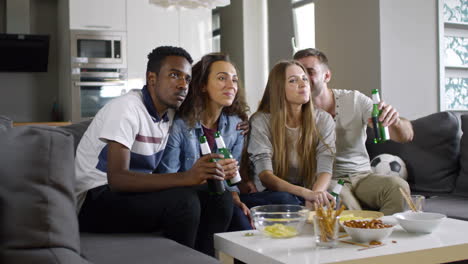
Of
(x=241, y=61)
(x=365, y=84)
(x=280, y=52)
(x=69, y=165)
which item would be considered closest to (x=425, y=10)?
(x=365, y=84)

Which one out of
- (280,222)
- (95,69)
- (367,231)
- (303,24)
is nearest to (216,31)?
(303,24)

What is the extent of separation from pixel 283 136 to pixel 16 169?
6.06 feet

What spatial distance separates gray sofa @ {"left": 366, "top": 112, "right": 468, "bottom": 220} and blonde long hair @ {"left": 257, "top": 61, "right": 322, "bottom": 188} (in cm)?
77

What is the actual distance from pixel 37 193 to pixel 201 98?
165cm

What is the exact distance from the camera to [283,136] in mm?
2852

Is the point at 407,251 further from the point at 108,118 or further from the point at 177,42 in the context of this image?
the point at 177,42

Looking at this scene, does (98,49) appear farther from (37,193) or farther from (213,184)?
(37,193)

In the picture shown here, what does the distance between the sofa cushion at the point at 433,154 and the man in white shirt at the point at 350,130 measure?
0.24 m

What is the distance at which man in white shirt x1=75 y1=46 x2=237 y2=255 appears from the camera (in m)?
1.98

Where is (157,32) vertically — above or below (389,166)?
above

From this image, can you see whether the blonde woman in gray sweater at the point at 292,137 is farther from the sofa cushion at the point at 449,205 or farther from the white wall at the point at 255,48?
the white wall at the point at 255,48

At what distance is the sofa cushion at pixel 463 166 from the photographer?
312 cm

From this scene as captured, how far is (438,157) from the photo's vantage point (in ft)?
10.6

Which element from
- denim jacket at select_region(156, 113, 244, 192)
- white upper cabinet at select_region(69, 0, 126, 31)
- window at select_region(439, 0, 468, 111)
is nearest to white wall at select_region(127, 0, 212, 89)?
white upper cabinet at select_region(69, 0, 126, 31)
